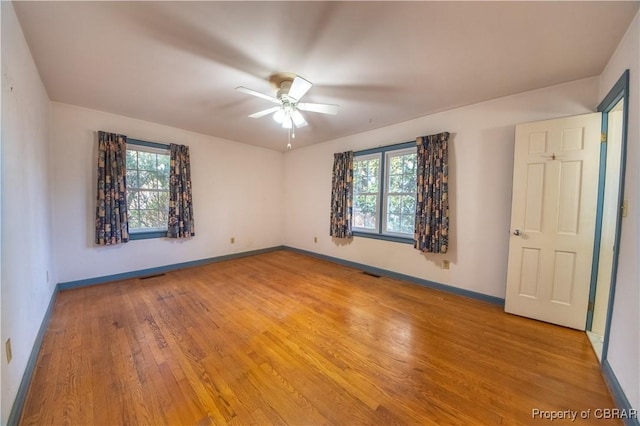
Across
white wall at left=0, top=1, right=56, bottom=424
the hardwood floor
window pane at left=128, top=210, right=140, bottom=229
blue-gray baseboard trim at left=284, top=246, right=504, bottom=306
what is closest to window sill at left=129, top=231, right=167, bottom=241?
window pane at left=128, top=210, right=140, bottom=229

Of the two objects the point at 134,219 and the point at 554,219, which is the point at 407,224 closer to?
the point at 554,219

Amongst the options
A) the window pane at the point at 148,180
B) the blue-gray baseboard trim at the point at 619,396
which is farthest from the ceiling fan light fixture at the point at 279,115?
the blue-gray baseboard trim at the point at 619,396

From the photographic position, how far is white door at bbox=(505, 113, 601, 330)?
2240 mm

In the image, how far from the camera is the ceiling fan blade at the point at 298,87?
205 centimetres

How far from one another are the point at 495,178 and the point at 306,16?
2.74 m

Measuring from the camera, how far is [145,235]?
3766 millimetres

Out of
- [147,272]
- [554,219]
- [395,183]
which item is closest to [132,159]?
[147,272]

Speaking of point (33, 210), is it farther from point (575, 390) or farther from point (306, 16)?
point (575, 390)

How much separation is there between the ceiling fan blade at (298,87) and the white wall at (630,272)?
89.0 inches

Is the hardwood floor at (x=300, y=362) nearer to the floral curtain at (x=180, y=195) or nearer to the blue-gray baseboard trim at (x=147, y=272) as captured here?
the blue-gray baseboard trim at (x=147, y=272)

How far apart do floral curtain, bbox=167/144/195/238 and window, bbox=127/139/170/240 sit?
0.16 metres

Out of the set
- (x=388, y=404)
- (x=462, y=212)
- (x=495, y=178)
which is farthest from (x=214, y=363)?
(x=495, y=178)

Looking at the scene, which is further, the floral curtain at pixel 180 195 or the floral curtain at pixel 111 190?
the floral curtain at pixel 180 195

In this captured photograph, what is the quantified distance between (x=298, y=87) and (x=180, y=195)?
2958mm
